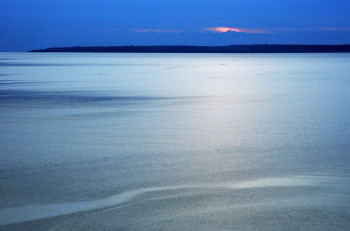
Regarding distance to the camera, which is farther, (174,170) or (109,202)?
(174,170)

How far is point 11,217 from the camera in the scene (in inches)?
167

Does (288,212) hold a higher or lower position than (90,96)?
higher

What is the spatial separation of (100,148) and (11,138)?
1.53m

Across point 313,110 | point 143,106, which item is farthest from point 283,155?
point 143,106

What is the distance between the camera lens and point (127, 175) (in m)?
5.49

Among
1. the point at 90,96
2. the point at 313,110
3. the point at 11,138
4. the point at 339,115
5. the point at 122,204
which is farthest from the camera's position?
the point at 90,96

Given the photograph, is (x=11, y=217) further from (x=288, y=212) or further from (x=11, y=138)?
(x=11, y=138)

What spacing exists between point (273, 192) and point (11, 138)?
4141mm

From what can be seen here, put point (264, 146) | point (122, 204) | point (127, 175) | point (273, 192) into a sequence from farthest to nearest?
point (264, 146), point (127, 175), point (273, 192), point (122, 204)

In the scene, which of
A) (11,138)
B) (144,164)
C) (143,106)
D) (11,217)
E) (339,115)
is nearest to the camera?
(11,217)

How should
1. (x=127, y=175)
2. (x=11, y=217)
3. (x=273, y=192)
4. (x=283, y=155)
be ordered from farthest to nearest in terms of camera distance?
(x=283, y=155) → (x=127, y=175) → (x=273, y=192) → (x=11, y=217)

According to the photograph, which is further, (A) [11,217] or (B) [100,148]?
(B) [100,148]

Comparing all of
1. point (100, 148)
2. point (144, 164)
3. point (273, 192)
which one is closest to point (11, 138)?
point (100, 148)

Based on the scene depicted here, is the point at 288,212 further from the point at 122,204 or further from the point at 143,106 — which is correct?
the point at 143,106
